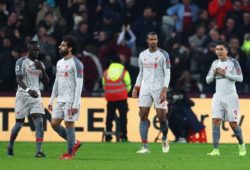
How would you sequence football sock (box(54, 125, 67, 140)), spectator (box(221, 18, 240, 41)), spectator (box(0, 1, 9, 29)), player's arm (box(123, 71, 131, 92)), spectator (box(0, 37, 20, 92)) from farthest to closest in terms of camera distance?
1. spectator (box(0, 1, 9, 29))
2. spectator (box(221, 18, 240, 41))
3. spectator (box(0, 37, 20, 92))
4. player's arm (box(123, 71, 131, 92))
5. football sock (box(54, 125, 67, 140))

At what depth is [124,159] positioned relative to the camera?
22.0 metres

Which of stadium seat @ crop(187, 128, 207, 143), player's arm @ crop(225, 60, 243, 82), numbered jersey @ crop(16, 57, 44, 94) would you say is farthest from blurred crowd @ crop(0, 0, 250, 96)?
numbered jersey @ crop(16, 57, 44, 94)

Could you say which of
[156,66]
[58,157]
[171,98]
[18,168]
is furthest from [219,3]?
[18,168]

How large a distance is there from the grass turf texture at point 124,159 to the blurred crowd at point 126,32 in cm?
518

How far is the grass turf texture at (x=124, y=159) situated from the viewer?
19.7 m

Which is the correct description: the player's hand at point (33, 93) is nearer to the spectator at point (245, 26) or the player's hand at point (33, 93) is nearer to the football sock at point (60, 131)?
the football sock at point (60, 131)

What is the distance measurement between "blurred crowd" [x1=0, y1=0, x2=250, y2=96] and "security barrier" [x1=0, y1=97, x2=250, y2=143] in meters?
0.80

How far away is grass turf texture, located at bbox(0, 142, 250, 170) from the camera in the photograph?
19.7 metres

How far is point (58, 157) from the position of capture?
890 inches

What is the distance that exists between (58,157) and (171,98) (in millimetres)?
8274

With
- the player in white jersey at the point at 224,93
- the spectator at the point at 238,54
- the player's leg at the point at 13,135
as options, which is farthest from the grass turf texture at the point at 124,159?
the spectator at the point at 238,54

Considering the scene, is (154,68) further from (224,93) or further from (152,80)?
(224,93)

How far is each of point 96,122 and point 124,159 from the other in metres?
9.10

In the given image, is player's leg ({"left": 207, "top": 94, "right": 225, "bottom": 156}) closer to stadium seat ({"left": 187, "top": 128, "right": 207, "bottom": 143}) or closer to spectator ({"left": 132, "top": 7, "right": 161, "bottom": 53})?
stadium seat ({"left": 187, "top": 128, "right": 207, "bottom": 143})
